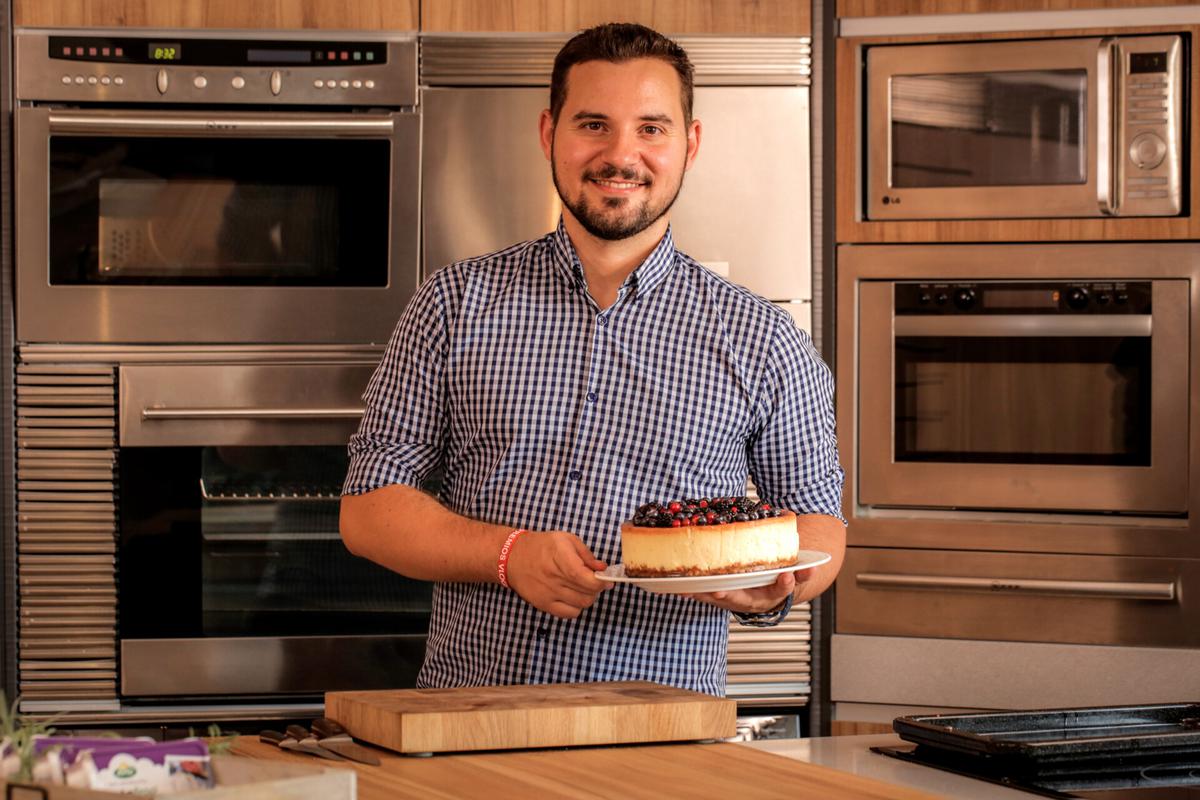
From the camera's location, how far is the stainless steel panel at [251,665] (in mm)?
2754

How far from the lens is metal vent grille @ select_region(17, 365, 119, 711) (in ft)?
9.02

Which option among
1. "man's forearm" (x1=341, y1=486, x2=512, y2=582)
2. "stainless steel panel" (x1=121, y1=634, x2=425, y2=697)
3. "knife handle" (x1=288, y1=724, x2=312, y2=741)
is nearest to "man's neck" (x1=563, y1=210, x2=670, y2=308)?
"man's forearm" (x1=341, y1=486, x2=512, y2=582)

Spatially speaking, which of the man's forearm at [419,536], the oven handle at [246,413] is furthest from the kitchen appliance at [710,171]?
the man's forearm at [419,536]

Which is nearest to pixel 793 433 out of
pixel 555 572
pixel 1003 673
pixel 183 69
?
pixel 555 572

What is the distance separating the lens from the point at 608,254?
1973 mm

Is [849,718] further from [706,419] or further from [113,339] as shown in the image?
[113,339]

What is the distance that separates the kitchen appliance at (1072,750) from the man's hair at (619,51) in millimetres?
918

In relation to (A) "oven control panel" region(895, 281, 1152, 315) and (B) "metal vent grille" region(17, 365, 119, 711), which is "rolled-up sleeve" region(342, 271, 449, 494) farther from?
(A) "oven control panel" region(895, 281, 1152, 315)

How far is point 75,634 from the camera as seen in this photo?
2756mm

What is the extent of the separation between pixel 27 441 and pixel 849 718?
→ 169 cm

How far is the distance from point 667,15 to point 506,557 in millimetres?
1482

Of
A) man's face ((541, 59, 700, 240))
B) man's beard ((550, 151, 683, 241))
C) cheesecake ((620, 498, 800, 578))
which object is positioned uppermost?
man's face ((541, 59, 700, 240))

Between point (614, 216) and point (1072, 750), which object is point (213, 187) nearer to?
point (614, 216)

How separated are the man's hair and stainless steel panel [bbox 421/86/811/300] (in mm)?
832
